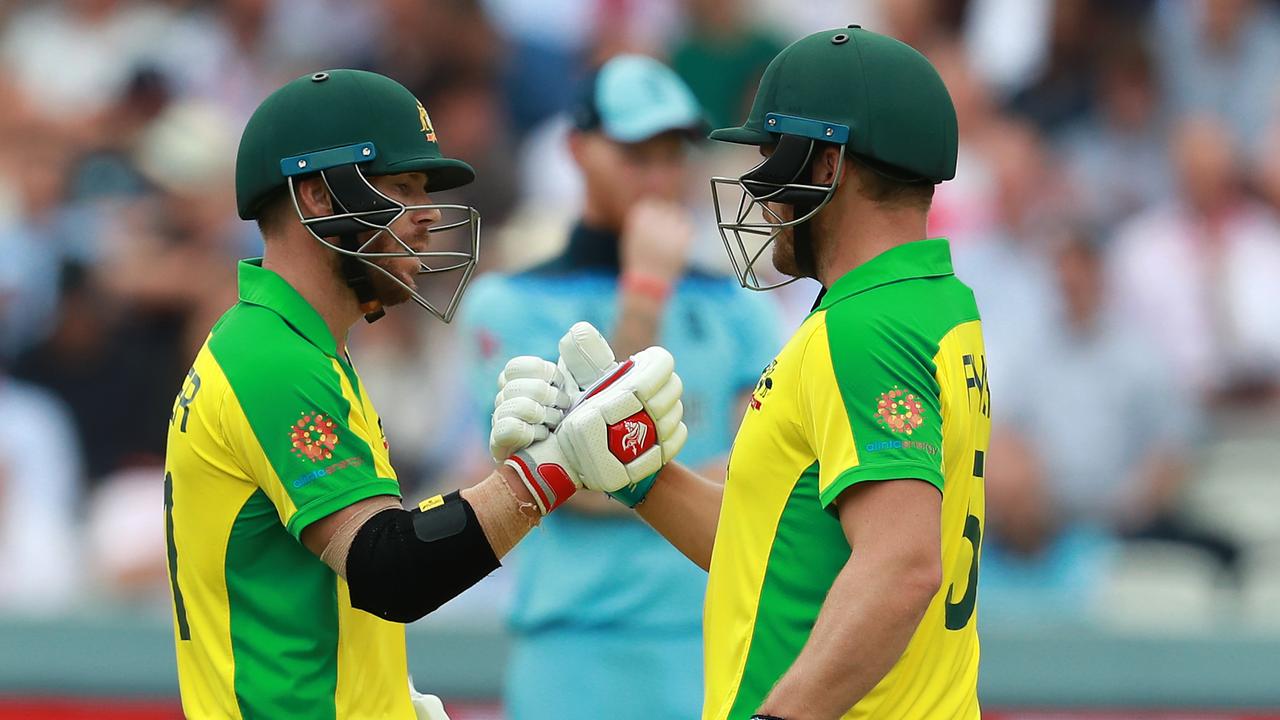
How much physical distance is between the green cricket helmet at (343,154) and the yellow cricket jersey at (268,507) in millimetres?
175

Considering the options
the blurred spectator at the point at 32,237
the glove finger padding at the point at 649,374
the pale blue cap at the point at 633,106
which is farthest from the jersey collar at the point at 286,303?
the blurred spectator at the point at 32,237

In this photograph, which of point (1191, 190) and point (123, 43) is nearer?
point (1191, 190)

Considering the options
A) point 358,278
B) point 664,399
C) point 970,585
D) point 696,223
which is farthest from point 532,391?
point 696,223

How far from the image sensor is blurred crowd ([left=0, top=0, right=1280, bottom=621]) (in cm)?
778

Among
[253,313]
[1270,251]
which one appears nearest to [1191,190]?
[1270,251]

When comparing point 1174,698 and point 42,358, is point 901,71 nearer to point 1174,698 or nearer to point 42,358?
point 1174,698

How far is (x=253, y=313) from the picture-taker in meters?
3.45

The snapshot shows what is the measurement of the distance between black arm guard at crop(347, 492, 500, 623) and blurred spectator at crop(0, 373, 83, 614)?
15.3 ft

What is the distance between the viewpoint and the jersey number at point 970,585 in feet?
10.7

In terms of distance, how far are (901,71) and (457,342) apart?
5170mm

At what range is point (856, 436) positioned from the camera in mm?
3021

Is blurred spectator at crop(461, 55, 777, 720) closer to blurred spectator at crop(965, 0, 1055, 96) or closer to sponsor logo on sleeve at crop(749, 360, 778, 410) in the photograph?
sponsor logo on sleeve at crop(749, 360, 778, 410)

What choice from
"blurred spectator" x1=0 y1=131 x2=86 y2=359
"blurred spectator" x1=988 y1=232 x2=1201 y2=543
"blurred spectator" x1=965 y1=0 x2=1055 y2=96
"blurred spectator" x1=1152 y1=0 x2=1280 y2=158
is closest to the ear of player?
"blurred spectator" x1=988 y1=232 x2=1201 y2=543

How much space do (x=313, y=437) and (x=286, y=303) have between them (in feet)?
1.07
